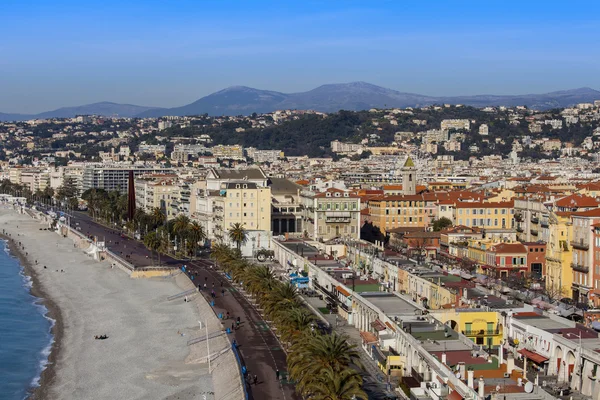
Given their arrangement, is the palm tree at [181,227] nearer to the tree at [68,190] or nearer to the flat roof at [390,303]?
the flat roof at [390,303]

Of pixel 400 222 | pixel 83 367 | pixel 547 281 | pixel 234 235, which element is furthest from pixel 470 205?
pixel 83 367

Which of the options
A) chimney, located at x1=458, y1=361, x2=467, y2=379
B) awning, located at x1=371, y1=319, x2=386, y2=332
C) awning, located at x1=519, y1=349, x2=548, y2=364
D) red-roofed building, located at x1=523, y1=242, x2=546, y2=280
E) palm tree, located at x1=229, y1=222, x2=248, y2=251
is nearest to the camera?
chimney, located at x1=458, y1=361, x2=467, y2=379

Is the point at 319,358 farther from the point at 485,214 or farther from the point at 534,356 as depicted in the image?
the point at 485,214

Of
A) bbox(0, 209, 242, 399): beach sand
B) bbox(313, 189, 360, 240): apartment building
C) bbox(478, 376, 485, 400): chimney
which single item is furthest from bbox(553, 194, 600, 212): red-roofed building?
bbox(478, 376, 485, 400): chimney

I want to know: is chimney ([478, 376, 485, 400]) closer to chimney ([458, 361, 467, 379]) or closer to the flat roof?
chimney ([458, 361, 467, 379])

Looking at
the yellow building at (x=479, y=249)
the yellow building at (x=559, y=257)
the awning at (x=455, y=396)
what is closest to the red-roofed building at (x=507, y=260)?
the yellow building at (x=479, y=249)

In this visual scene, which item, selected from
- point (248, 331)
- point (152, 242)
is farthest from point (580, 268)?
point (152, 242)

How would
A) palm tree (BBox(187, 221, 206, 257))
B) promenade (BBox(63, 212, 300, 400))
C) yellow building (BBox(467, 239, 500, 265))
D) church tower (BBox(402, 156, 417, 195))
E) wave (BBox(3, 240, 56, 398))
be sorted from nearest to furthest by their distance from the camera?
promenade (BBox(63, 212, 300, 400)) → wave (BBox(3, 240, 56, 398)) → yellow building (BBox(467, 239, 500, 265)) → palm tree (BBox(187, 221, 206, 257)) → church tower (BBox(402, 156, 417, 195))

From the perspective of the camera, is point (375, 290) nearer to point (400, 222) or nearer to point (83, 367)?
point (83, 367)
